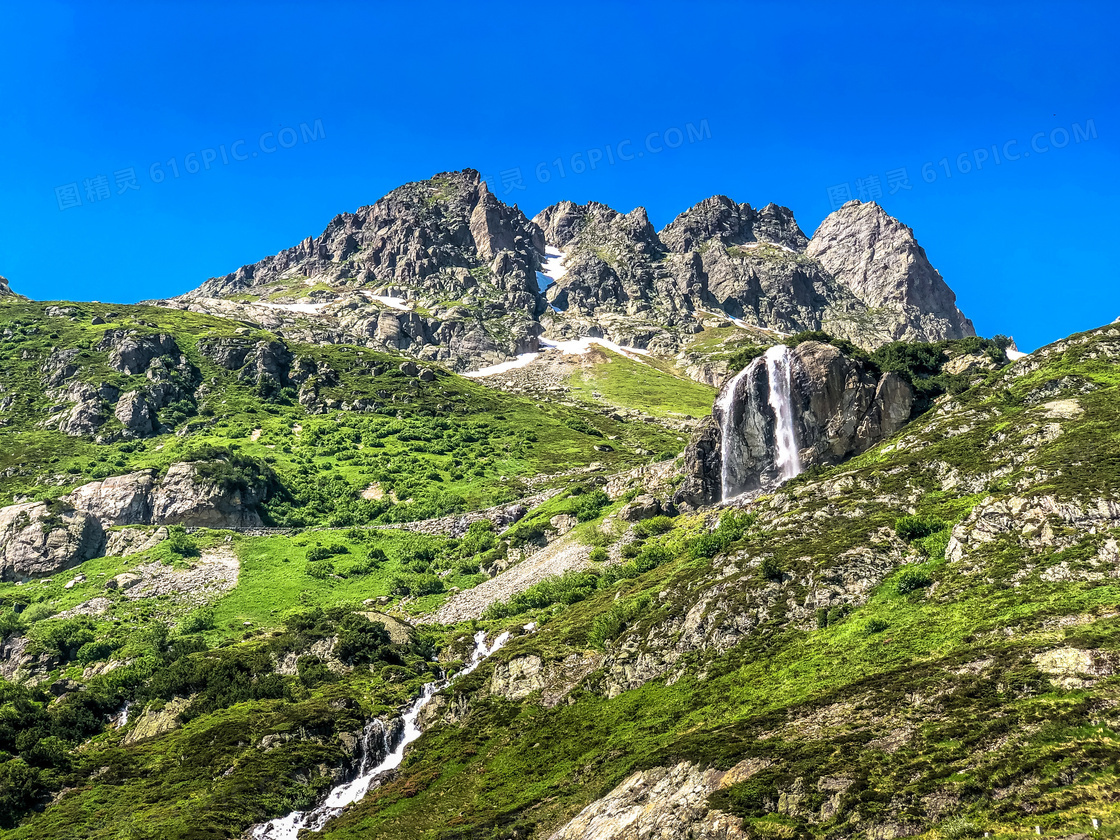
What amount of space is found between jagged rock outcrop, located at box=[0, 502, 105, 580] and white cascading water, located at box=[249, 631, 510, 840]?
76.6 meters

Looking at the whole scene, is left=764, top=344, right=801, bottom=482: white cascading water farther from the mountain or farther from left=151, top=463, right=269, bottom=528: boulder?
left=151, top=463, right=269, bottom=528: boulder

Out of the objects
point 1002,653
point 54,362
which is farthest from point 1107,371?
point 54,362

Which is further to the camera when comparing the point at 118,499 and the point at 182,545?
the point at 118,499

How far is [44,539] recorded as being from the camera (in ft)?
350

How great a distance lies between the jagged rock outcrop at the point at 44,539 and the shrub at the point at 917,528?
11120 centimetres

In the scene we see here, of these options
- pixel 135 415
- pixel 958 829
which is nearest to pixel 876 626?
pixel 958 829

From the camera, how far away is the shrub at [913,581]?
159 feet

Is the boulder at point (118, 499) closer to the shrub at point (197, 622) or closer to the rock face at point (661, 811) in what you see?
the shrub at point (197, 622)

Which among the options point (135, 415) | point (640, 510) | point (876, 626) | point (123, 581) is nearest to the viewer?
point (876, 626)

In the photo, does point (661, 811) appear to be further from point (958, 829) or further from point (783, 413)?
point (783, 413)

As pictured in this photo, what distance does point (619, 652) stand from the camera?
55.3 metres

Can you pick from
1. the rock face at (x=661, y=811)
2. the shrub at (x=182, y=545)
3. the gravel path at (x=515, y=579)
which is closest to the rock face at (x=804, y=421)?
the gravel path at (x=515, y=579)

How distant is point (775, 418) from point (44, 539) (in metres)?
108

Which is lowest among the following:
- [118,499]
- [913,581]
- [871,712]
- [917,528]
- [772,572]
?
[871,712]
